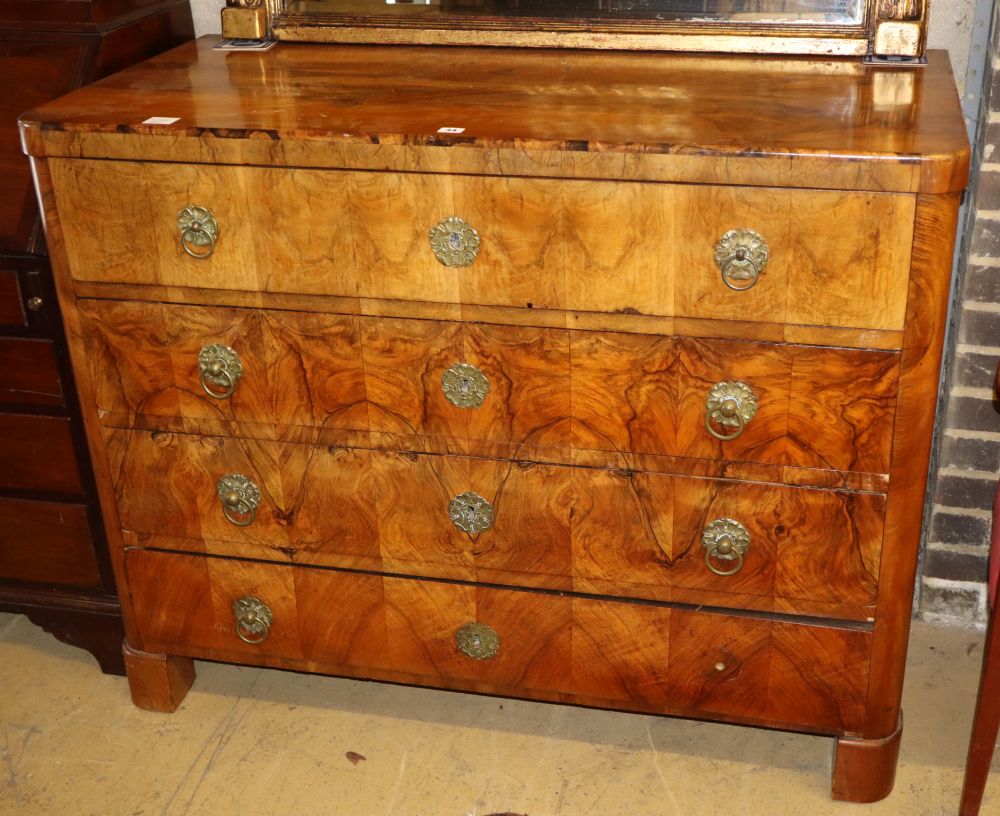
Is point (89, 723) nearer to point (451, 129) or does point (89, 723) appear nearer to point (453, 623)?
point (453, 623)

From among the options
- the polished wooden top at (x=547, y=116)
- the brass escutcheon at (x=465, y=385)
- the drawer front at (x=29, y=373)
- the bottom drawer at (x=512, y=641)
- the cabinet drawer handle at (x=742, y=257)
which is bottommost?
the bottom drawer at (x=512, y=641)

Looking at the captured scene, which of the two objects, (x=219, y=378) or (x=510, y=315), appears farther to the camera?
(x=219, y=378)

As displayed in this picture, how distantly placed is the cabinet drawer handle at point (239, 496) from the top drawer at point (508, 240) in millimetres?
346

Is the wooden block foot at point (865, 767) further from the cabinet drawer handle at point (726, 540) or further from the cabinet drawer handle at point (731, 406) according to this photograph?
the cabinet drawer handle at point (731, 406)

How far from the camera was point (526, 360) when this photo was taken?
6.07 feet

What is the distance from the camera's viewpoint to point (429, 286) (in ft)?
5.99

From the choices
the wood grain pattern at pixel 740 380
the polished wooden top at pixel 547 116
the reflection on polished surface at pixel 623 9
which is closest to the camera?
the polished wooden top at pixel 547 116

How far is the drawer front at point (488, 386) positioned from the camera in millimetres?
1781

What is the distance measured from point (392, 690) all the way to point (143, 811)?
1.65 feet

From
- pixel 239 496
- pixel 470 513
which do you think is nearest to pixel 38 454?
pixel 239 496

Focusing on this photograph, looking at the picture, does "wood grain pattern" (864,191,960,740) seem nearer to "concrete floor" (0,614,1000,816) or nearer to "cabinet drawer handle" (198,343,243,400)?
"concrete floor" (0,614,1000,816)

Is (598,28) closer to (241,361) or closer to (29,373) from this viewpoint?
(241,361)

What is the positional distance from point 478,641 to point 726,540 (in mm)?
464

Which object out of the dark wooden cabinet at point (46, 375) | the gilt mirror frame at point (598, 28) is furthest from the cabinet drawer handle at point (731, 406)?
the dark wooden cabinet at point (46, 375)
